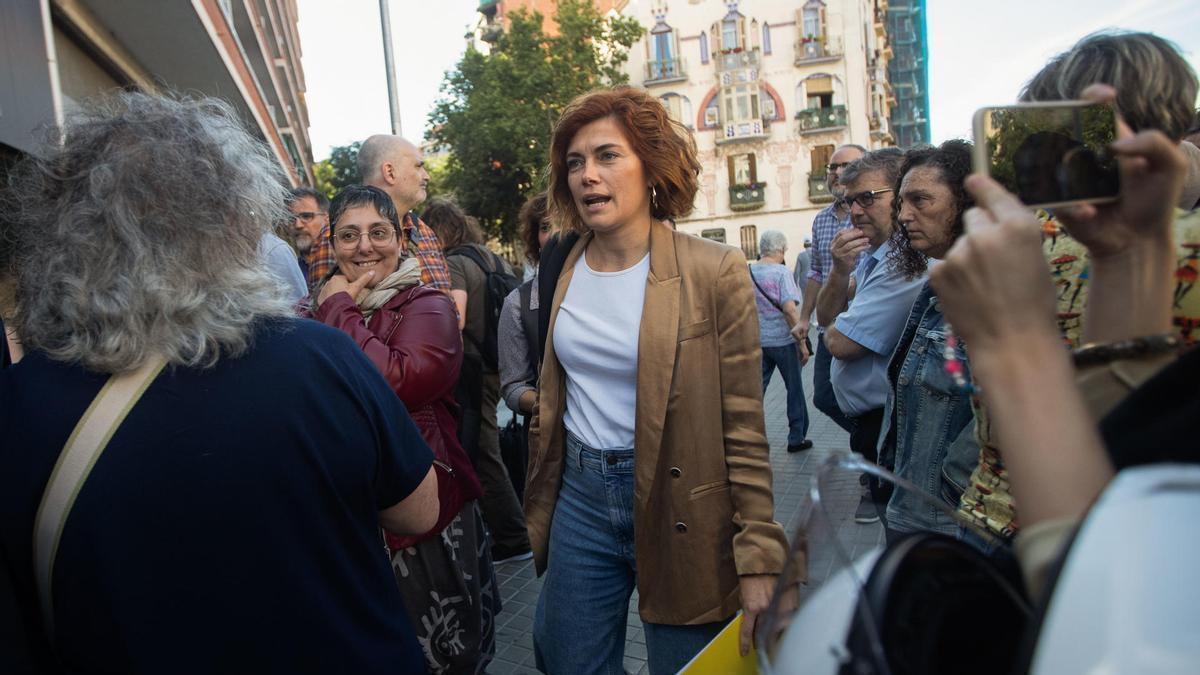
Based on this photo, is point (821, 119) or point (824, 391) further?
point (821, 119)

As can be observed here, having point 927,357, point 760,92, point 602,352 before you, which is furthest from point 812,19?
point 602,352

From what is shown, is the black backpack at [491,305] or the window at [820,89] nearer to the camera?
the black backpack at [491,305]

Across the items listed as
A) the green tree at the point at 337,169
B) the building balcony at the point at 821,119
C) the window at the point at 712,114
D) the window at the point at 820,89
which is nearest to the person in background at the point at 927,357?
the building balcony at the point at 821,119

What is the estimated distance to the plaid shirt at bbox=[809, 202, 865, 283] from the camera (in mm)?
5907

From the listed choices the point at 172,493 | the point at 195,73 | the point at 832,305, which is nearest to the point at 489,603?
the point at 172,493

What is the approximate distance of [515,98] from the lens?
31312 mm

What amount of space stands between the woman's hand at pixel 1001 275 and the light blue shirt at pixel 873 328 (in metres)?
A: 2.24

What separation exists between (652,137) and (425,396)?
3.85 feet

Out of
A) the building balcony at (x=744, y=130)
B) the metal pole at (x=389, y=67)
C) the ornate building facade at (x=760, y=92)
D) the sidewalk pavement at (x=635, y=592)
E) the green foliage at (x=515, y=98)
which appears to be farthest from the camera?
the building balcony at (x=744, y=130)

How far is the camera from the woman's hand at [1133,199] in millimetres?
815

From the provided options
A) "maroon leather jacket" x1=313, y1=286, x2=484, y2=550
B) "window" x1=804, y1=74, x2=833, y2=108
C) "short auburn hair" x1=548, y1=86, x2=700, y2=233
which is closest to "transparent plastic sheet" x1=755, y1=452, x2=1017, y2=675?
"short auburn hair" x1=548, y1=86, x2=700, y2=233

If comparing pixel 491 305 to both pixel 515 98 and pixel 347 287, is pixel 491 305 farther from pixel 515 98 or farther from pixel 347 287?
pixel 515 98

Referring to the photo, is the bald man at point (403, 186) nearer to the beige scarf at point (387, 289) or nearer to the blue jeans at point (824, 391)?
the beige scarf at point (387, 289)

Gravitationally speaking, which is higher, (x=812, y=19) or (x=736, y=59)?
(x=812, y=19)
